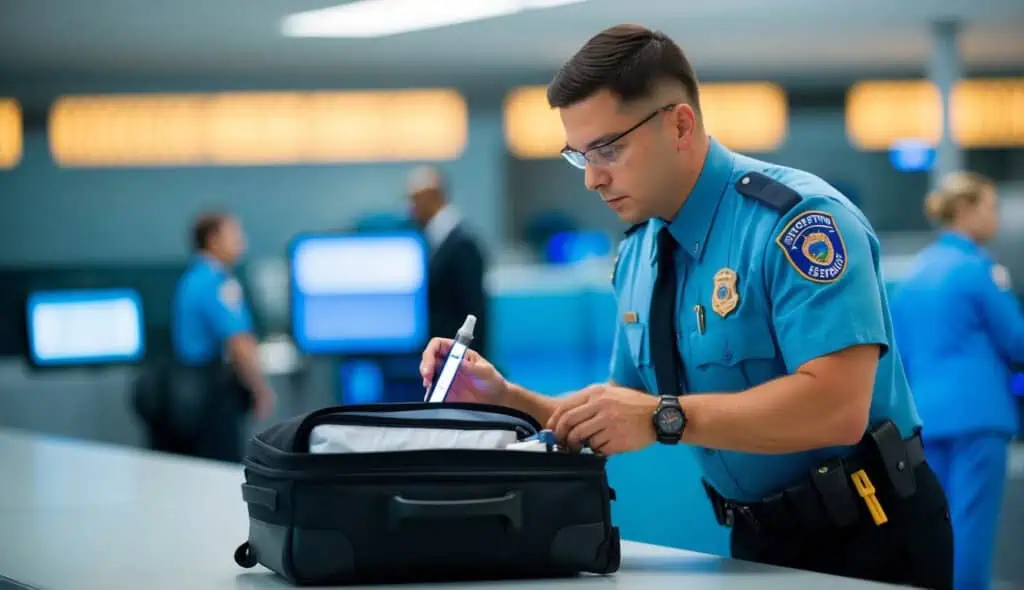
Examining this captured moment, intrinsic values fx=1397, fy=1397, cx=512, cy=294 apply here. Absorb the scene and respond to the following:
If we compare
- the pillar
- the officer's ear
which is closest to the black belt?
the officer's ear

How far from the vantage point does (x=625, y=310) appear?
2.01 m

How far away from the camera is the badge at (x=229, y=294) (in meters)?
6.21

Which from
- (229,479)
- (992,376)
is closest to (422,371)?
(229,479)

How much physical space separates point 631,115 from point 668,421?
39cm

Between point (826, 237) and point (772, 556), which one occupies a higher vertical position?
point (826, 237)

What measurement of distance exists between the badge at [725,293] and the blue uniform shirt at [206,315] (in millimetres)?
4619

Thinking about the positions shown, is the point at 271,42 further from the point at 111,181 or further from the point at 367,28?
the point at 111,181

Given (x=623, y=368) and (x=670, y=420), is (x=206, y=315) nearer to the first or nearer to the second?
(x=623, y=368)

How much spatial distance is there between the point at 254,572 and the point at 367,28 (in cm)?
619

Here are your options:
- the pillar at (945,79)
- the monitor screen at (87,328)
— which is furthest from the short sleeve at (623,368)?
the pillar at (945,79)

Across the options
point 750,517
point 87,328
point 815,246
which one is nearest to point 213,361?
point 87,328

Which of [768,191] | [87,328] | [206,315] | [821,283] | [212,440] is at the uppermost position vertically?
[768,191]

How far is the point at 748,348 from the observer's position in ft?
5.78

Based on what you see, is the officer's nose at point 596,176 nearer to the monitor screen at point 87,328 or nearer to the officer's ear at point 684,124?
the officer's ear at point 684,124
